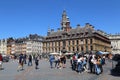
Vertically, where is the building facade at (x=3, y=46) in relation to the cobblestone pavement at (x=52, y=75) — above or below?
above

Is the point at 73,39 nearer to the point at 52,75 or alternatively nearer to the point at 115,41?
the point at 115,41

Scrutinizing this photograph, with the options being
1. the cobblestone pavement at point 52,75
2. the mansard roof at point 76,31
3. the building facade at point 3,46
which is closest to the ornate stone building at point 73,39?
the mansard roof at point 76,31

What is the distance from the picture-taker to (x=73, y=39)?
11819 centimetres

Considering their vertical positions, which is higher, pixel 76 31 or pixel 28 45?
pixel 76 31

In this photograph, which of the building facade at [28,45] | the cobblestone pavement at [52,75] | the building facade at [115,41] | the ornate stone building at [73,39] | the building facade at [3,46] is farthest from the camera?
the building facade at [3,46]

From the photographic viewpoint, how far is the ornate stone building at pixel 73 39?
366 ft

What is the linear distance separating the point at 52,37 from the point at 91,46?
22.5m

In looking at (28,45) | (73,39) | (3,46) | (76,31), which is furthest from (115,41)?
(3,46)

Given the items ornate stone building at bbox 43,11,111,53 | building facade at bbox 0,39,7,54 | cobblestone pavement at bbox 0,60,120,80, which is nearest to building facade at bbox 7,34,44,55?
building facade at bbox 0,39,7,54

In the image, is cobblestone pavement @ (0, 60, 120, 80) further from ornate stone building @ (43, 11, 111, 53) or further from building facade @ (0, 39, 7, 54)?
building facade @ (0, 39, 7, 54)

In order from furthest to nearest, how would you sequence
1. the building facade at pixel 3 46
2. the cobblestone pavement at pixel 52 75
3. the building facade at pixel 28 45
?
the building facade at pixel 3 46 → the building facade at pixel 28 45 → the cobblestone pavement at pixel 52 75

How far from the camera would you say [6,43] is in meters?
184

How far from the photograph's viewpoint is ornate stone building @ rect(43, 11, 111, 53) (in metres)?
111

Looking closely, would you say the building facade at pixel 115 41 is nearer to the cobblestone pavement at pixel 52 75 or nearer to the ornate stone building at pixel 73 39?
the ornate stone building at pixel 73 39
